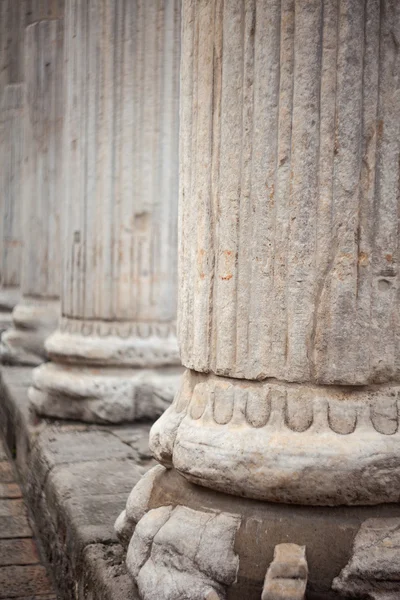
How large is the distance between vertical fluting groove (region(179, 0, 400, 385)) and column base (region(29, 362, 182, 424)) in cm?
241

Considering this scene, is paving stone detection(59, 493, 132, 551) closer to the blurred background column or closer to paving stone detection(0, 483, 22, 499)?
paving stone detection(0, 483, 22, 499)

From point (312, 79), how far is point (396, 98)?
21cm

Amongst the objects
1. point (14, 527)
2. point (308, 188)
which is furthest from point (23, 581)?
point (308, 188)

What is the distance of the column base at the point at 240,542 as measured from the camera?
7.10 ft

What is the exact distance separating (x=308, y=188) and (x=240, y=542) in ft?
2.95

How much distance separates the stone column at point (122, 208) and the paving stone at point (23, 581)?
128 centimetres

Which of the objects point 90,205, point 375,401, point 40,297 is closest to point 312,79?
point 375,401

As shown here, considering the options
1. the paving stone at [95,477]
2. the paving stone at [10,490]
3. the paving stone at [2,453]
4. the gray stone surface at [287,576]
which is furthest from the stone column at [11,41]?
the gray stone surface at [287,576]

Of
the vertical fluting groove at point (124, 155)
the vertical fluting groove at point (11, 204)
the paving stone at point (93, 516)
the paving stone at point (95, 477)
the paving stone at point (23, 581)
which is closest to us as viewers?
the paving stone at point (93, 516)

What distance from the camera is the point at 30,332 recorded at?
23.5 ft

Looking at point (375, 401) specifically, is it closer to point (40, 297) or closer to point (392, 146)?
Result: point (392, 146)

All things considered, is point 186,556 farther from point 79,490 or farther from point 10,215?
point 10,215

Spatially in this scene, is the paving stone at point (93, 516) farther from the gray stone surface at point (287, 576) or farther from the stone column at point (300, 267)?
the gray stone surface at point (287, 576)

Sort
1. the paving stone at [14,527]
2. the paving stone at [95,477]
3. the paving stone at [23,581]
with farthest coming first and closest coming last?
the paving stone at [14,527] < the paving stone at [95,477] < the paving stone at [23,581]
